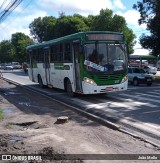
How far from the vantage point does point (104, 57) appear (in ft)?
54.8

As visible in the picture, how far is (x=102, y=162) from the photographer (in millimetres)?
6867

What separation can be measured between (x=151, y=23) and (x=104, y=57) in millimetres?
18803

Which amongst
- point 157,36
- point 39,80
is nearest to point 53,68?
point 39,80

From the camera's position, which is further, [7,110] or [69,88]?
[69,88]

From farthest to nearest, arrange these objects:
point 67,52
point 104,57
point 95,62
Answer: point 67,52 → point 104,57 → point 95,62

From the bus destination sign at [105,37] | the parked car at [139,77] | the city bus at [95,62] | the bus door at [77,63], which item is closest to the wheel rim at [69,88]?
the city bus at [95,62]

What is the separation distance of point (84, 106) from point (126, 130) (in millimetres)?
5242

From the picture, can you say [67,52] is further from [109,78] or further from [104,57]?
[109,78]

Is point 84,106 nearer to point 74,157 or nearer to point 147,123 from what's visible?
point 147,123

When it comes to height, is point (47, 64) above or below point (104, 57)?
below

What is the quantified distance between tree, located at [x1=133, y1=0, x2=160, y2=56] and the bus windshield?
55.5 feet

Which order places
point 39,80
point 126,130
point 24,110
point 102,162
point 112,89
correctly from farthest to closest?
1. point 39,80
2. point 112,89
3. point 24,110
4. point 126,130
5. point 102,162

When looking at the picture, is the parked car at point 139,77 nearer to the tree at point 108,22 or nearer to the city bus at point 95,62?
the city bus at point 95,62

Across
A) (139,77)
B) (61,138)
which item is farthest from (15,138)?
(139,77)
